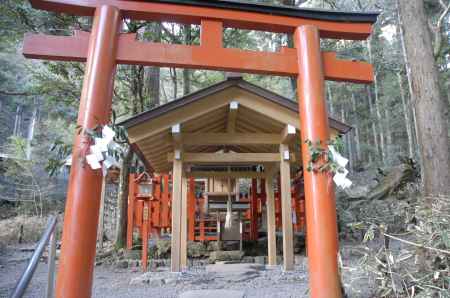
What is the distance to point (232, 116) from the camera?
686 centimetres

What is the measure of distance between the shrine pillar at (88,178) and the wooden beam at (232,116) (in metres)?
3.45

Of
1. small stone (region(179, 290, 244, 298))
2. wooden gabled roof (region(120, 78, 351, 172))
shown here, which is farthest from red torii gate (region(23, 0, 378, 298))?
wooden gabled roof (region(120, 78, 351, 172))

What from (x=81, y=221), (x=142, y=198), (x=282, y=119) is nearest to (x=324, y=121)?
(x=81, y=221)

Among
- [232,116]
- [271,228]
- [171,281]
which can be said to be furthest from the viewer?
[271,228]

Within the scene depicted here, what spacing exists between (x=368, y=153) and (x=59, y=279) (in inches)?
875

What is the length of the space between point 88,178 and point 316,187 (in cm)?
194

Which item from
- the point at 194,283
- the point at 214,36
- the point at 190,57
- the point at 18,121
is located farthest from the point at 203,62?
the point at 18,121

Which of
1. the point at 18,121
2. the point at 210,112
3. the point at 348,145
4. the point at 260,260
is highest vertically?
the point at 18,121

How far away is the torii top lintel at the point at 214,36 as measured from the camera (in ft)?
9.72

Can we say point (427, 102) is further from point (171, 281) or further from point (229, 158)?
point (171, 281)

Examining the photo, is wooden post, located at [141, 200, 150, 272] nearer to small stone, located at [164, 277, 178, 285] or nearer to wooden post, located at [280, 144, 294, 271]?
small stone, located at [164, 277, 178, 285]

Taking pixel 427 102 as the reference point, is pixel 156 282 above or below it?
below

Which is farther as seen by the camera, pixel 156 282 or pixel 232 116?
pixel 232 116

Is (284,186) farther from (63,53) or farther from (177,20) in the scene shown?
(63,53)
